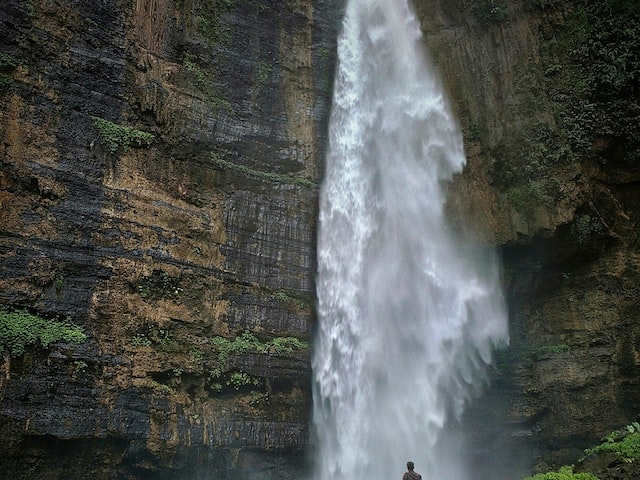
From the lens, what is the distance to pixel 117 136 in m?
10.7

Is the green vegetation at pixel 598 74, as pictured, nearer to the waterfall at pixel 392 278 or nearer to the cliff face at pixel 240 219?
the cliff face at pixel 240 219

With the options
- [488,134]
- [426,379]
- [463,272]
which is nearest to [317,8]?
[488,134]

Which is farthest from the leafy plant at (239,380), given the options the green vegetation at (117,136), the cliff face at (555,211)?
the cliff face at (555,211)

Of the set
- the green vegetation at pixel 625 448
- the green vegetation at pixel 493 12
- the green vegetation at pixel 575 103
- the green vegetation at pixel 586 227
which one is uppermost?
the green vegetation at pixel 493 12

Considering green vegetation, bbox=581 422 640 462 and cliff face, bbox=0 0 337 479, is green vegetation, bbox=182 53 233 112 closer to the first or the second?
cliff face, bbox=0 0 337 479

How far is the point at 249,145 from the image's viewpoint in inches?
499

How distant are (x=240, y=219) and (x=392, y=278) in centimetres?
393

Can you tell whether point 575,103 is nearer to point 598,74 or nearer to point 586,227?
point 598,74

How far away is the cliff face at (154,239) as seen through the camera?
9039mm

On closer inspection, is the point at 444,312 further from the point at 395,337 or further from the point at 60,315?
the point at 60,315

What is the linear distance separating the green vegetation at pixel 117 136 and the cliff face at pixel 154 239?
0.03m

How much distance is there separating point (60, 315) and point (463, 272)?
9.02 metres

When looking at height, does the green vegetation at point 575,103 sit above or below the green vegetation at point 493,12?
below

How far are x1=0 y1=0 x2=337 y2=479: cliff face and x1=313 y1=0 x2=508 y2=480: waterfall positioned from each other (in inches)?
25.0
